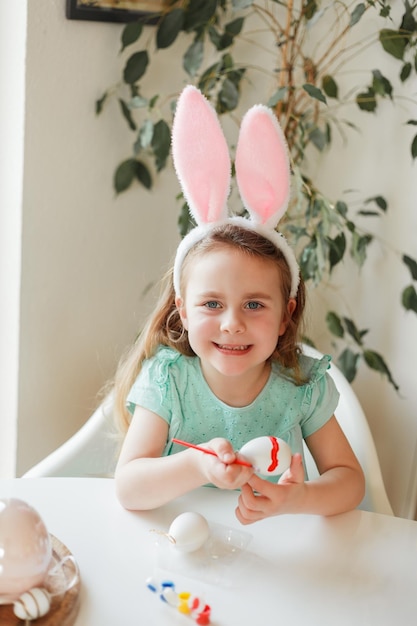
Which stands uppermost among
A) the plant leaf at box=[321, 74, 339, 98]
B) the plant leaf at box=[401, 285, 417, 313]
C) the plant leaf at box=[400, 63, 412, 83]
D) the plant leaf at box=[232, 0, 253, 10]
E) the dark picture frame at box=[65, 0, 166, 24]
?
the plant leaf at box=[232, 0, 253, 10]

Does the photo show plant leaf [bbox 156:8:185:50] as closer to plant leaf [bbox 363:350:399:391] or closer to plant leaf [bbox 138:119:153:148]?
plant leaf [bbox 138:119:153:148]

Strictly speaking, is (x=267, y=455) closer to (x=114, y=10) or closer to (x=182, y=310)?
(x=182, y=310)

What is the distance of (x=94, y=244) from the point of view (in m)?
1.98

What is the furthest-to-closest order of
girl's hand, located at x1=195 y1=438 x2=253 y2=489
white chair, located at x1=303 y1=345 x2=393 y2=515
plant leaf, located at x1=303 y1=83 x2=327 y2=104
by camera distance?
plant leaf, located at x1=303 y1=83 x2=327 y2=104 < white chair, located at x1=303 y1=345 x2=393 y2=515 < girl's hand, located at x1=195 y1=438 x2=253 y2=489

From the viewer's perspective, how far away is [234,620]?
0.94 metres

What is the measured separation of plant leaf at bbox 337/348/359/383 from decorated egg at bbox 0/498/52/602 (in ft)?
3.99

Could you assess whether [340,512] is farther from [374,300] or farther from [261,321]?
[374,300]

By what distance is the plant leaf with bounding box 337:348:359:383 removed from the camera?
2.03m

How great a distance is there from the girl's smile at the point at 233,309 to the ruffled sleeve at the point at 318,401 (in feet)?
0.48

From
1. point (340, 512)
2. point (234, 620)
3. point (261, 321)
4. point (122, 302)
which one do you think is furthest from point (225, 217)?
point (122, 302)

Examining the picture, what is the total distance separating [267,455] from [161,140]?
3.32 feet

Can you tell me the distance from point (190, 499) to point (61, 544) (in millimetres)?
235

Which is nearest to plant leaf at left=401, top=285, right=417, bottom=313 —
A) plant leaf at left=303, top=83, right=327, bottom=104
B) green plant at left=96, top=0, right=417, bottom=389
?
green plant at left=96, top=0, right=417, bottom=389

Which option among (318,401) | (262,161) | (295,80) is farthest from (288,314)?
(295,80)
